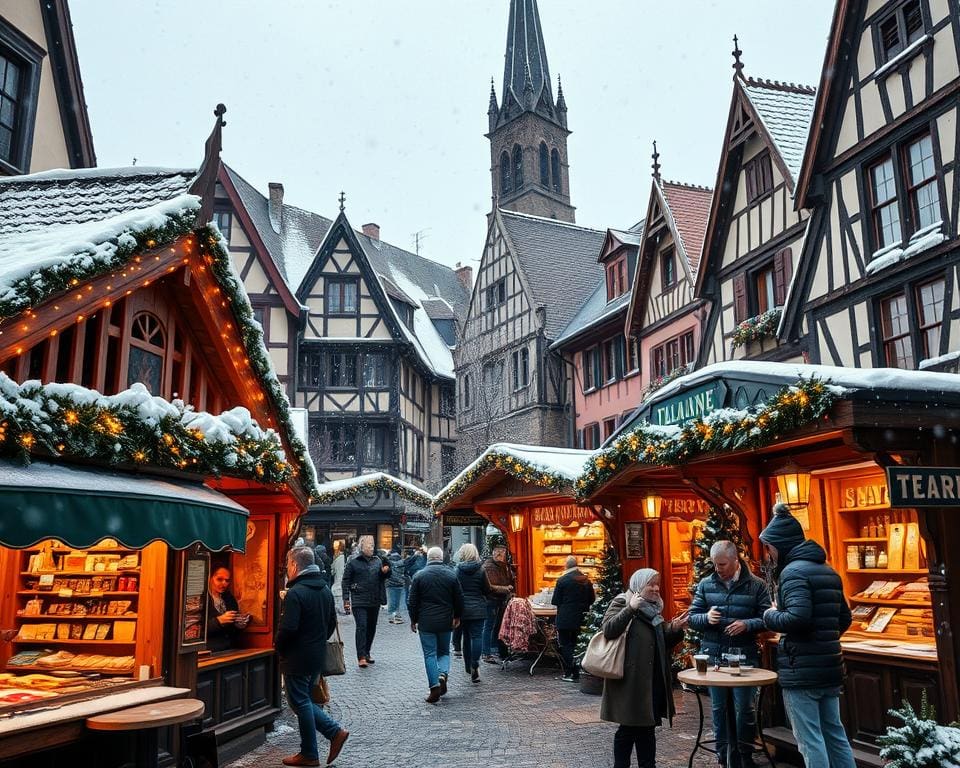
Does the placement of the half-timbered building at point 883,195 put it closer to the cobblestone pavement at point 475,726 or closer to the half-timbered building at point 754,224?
the half-timbered building at point 754,224

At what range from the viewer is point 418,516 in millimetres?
34469

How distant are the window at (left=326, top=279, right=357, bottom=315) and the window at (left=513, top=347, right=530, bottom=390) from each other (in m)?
6.23

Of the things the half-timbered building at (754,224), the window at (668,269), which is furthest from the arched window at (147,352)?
the window at (668,269)

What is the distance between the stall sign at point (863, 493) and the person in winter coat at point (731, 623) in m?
1.87

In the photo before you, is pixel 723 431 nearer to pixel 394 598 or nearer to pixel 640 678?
pixel 640 678

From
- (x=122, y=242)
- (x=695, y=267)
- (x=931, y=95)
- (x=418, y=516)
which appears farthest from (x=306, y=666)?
(x=418, y=516)

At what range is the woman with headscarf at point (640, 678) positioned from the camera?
6.46 meters

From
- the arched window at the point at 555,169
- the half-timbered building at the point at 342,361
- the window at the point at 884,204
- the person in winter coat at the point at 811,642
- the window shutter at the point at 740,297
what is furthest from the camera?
the arched window at the point at 555,169

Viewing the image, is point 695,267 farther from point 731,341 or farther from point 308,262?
point 308,262

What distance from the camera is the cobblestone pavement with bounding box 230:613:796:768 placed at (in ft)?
27.1

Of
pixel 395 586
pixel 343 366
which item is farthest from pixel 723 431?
pixel 343 366

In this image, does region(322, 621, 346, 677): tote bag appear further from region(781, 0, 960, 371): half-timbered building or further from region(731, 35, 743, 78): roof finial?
region(731, 35, 743, 78): roof finial

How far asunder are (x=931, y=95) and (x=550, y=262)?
21747mm

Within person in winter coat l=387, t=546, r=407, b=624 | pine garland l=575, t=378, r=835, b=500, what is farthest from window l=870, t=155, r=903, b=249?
person in winter coat l=387, t=546, r=407, b=624
